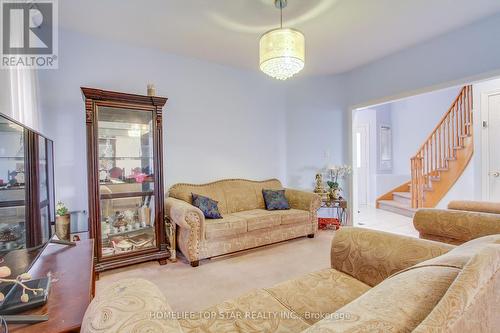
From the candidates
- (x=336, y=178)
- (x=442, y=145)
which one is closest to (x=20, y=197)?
(x=336, y=178)

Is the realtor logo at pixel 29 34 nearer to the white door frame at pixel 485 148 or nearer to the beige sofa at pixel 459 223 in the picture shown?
the beige sofa at pixel 459 223

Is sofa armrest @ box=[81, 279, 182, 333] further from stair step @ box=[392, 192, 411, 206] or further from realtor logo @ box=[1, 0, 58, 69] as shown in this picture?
stair step @ box=[392, 192, 411, 206]

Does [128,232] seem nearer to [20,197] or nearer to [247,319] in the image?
[20,197]

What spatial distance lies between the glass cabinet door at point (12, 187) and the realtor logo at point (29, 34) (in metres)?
1.14

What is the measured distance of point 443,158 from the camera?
193 inches

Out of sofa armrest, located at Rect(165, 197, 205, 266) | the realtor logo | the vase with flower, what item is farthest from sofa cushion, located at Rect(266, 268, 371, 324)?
the vase with flower

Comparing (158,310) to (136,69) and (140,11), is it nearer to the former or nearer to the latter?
(140,11)

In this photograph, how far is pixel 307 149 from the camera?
177 inches

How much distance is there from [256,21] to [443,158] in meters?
4.63

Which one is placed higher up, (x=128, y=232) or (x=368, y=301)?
(x=368, y=301)

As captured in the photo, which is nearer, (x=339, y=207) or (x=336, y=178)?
(x=339, y=207)

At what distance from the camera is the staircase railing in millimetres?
4562

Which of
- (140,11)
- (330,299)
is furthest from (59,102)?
(330,299)

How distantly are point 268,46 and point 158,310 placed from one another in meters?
2.09
